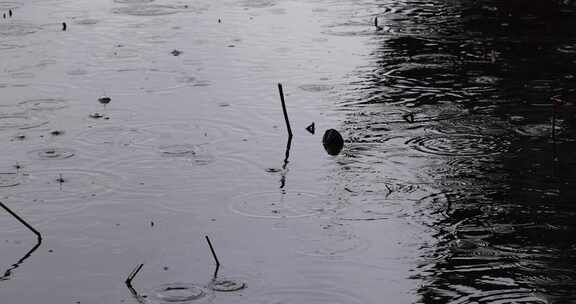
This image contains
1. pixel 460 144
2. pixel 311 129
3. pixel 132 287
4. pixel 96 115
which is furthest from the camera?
pixel 96 115

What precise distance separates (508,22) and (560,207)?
6.90 m

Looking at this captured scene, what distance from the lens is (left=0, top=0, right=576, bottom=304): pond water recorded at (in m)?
6.19

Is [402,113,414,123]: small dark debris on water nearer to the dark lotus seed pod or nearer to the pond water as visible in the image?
the pond water

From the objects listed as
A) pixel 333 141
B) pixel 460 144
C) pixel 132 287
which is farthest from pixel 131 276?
pixel 460 144

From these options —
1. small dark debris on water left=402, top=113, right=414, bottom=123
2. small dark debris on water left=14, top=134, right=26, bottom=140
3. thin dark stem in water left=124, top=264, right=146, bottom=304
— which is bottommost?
thin dark stem in water left=124, top=264, right=146, bottom=304

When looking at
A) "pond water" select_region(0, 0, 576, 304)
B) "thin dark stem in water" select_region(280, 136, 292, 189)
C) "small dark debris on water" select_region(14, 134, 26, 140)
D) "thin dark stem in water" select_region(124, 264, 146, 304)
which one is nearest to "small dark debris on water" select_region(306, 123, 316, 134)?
"pond water" select_region(0, 0, 576, 304)

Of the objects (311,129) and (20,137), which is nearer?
(20,137)

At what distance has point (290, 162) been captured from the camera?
8320 millimetres

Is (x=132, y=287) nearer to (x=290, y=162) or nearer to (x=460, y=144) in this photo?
(x=290, y=162)

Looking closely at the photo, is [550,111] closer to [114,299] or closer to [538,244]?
[538,244]

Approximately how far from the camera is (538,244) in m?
6.61

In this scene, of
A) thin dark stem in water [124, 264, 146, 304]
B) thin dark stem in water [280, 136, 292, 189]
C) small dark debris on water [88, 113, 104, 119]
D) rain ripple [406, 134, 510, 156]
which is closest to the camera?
thin dark stem in water [124, 264, 146, 304]

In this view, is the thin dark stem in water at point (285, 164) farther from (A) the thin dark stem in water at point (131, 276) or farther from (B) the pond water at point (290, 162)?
(A) the thin dark stem in water at point (131, 276)

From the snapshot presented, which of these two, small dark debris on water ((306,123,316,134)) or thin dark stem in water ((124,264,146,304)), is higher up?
small dark debris on water ((306,123,316,134))
